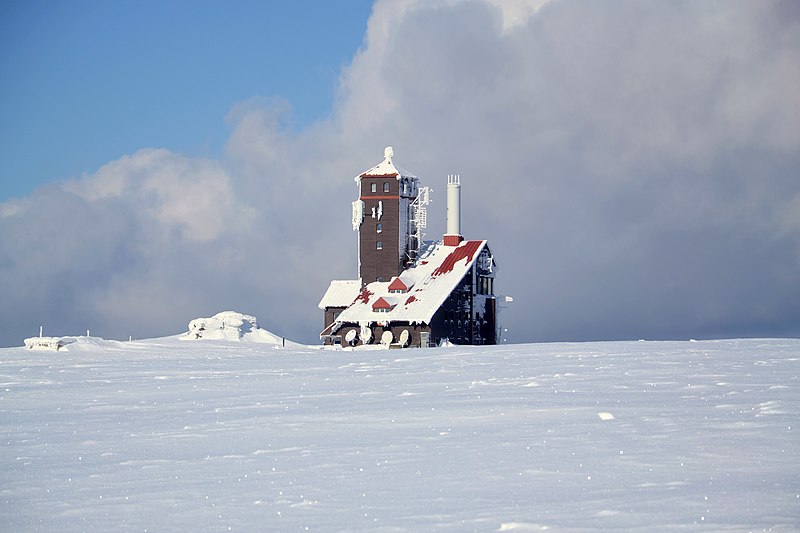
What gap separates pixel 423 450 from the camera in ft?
50.9

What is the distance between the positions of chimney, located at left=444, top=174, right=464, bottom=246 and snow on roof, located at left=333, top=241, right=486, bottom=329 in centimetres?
52

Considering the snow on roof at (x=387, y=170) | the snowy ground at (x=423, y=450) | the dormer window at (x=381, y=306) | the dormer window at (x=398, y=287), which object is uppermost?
the snow on roof at (x=387, y=170)

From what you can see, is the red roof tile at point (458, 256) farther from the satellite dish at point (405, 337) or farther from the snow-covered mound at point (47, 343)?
the snow-covered mound at point (47, 343)

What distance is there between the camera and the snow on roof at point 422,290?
62000mm

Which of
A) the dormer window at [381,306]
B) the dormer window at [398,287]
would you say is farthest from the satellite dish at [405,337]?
the dormer window at [398,287]

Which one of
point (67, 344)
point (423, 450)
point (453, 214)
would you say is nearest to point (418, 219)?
point (453, 214)

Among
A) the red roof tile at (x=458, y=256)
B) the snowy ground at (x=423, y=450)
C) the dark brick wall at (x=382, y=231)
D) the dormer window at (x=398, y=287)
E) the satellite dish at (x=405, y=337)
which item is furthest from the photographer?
the dark brick wall at (x=382, y=231)

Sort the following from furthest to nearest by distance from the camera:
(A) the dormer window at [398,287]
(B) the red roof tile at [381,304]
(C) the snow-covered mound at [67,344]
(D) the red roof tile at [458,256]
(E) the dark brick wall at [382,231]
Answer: (E) the dark brick wall at [382,231]
(D) the red roof tile at [458,256]
(A) the dormer window at [398,287]
(B) the red roof tile at [381,304]
(C) the snow-covered mound at [67,344]

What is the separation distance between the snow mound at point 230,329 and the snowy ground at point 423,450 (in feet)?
127

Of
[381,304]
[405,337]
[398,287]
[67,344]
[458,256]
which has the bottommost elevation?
[67,344]

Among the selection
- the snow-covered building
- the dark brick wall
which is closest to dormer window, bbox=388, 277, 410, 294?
the snow-covered building

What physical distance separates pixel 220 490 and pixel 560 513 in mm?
4743

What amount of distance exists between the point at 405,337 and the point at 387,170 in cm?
1199

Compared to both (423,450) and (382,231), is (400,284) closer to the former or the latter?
(382,231)
